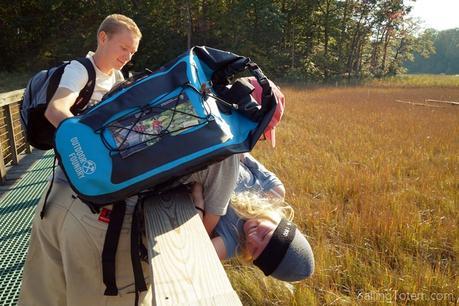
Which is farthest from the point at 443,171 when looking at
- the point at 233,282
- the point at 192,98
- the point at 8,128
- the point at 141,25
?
the point at 141,25

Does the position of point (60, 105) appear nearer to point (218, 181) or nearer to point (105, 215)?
point (105, 215)

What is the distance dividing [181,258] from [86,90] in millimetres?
1309

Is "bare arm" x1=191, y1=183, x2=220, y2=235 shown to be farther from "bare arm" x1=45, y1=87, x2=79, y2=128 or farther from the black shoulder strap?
the black shoulder strap

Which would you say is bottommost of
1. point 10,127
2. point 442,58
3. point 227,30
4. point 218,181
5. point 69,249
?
point 442,58

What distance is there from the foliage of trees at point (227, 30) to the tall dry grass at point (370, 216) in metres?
22.0

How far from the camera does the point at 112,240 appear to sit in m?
1.41

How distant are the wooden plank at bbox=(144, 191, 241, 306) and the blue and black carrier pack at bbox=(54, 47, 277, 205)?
138 millimetres

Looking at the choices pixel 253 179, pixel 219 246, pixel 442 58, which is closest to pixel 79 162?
pixel 219 246

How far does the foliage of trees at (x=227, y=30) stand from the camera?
1007 inches

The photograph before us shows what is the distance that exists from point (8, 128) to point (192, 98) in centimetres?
442

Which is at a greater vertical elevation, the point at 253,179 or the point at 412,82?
the point at 253,179

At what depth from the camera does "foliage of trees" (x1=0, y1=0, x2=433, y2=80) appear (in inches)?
1007

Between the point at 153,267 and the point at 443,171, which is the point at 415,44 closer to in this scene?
the point at 443,171

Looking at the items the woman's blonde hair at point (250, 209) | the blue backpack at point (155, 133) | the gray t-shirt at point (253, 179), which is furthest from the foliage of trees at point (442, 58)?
the blue backpack at point (155, 133)
